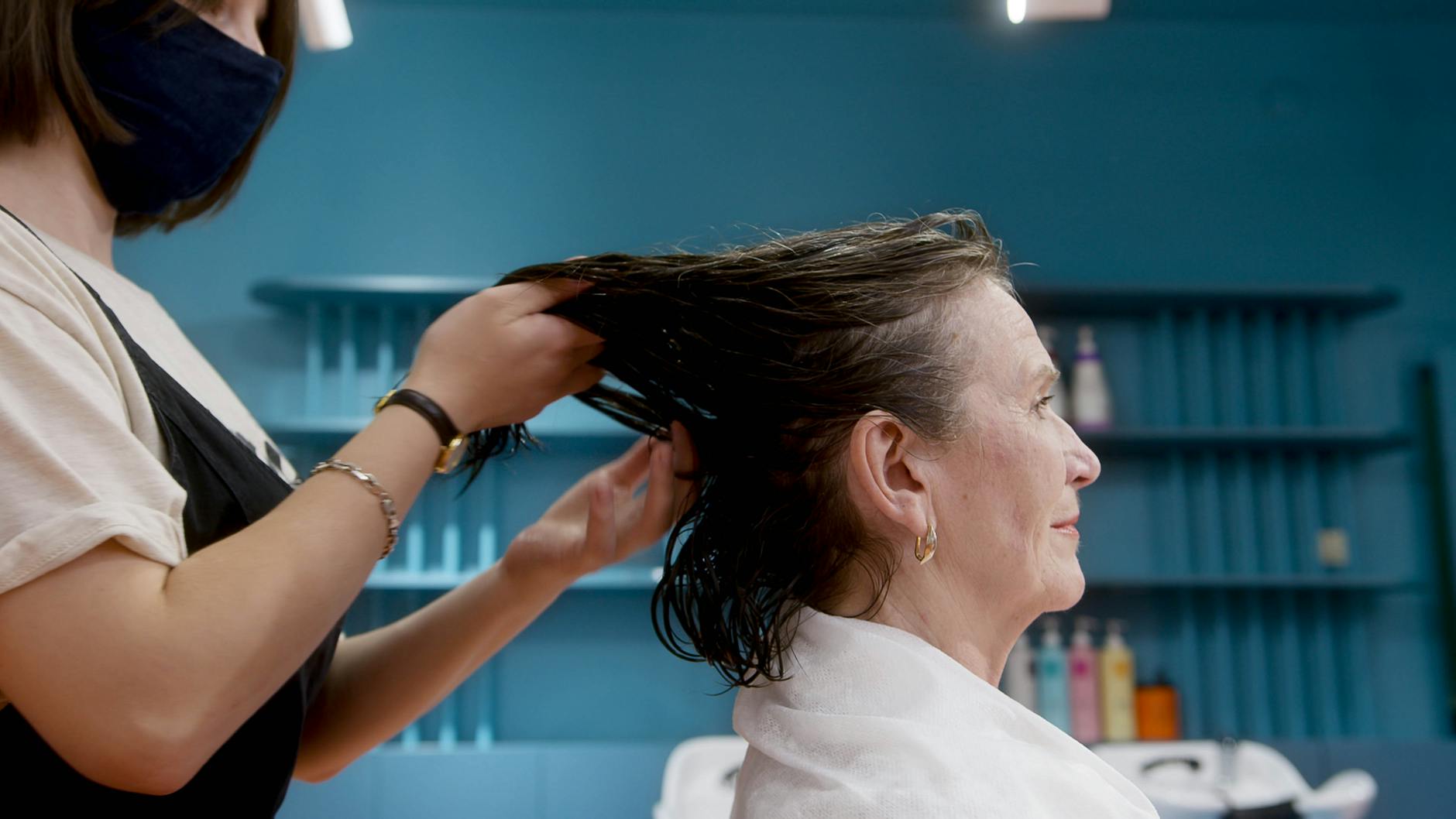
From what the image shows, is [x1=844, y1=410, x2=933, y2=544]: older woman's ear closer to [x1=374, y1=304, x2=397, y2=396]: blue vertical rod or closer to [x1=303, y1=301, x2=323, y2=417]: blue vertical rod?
[x1=374, y1=304, x2=397, y2=396]: blue vertical rod

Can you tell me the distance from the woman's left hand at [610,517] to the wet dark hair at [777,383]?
1.0 inches

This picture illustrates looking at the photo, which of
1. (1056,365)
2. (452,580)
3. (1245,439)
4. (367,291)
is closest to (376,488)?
(452,580)

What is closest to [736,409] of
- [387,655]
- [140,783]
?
[387,655]

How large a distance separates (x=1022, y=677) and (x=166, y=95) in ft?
10.2

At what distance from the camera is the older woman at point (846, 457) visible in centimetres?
109

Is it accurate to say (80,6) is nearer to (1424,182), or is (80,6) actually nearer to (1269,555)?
(1269,555)

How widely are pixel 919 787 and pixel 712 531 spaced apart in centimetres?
35

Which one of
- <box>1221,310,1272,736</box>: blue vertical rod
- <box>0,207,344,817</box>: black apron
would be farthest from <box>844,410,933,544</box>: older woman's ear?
<box>1221,310,1272,736</box>: blue vertical rod

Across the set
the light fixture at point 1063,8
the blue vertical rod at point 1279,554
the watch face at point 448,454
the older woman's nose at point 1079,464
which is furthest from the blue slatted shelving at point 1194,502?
the watch face at point 448,454

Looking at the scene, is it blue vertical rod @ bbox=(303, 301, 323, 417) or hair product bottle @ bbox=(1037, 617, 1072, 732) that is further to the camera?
Result: blue vertical rod @ bbox=(303, 301, 323, 417)

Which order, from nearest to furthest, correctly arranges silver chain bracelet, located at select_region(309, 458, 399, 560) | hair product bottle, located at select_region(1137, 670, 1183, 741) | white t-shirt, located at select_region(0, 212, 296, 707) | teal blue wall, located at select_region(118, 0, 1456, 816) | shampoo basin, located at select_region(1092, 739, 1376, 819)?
white t-shirt, located at select_region(0, 212, 296, 707) < silver chain bracelet, located at select_region(309, 458, 399, 560) < shampoo basin, located at select_region(1092, 739, 1376, 819) < hair product bottle, located at select_region(1137, 670, 1183, 741) < teal blue wall, located at select_region(118, 0, 1456, 816)

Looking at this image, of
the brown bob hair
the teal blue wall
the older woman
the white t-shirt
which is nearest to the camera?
the white t-shirt

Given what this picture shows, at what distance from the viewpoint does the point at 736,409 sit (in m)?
1.15

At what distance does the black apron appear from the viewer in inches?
34.2
